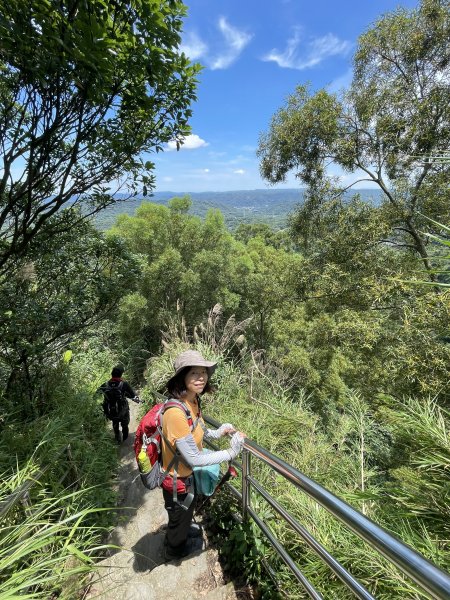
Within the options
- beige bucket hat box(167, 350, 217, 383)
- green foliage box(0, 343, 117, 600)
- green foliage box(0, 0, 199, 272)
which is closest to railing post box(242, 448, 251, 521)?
beige bucket hat box(167, 350, 217, 383)

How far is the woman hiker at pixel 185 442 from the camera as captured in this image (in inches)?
74.6

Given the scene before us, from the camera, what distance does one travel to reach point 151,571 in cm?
220

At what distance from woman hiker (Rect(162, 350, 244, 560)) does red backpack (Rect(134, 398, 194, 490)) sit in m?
0.03

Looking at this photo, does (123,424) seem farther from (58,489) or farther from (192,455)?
(192,455)

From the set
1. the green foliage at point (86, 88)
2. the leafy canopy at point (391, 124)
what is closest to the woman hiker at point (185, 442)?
the green foliage at point (86, 88)

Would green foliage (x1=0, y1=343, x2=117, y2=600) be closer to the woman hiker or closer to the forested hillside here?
the forested hillside

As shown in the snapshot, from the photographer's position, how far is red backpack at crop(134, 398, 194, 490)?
6.47ft

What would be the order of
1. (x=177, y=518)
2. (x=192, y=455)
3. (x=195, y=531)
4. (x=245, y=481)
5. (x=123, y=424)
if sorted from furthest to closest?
(x=123, y=424)
(x=195, y=531)
(x=177, y=518)
(x=245, y=481)
(x=192, y=455)

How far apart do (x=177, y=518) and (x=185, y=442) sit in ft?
2.30

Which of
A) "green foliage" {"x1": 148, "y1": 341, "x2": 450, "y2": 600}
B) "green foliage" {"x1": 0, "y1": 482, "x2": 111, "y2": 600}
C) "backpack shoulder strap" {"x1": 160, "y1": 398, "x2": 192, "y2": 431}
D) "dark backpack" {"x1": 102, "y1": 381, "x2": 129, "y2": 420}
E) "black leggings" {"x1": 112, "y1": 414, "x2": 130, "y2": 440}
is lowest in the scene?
"black leggings" {"x1": 112, "y1": 414, "x2": 130, "y2": 440}

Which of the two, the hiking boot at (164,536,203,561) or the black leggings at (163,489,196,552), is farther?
the hiking boot at (164,536,203,561)

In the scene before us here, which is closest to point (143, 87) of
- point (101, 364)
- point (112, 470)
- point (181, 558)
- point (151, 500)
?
point (181, 558)

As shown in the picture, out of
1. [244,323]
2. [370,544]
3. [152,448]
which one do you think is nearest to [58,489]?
[152,448]

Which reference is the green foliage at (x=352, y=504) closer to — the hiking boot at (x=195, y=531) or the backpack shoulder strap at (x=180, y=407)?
the hiking boot at (x=195, y=531)
